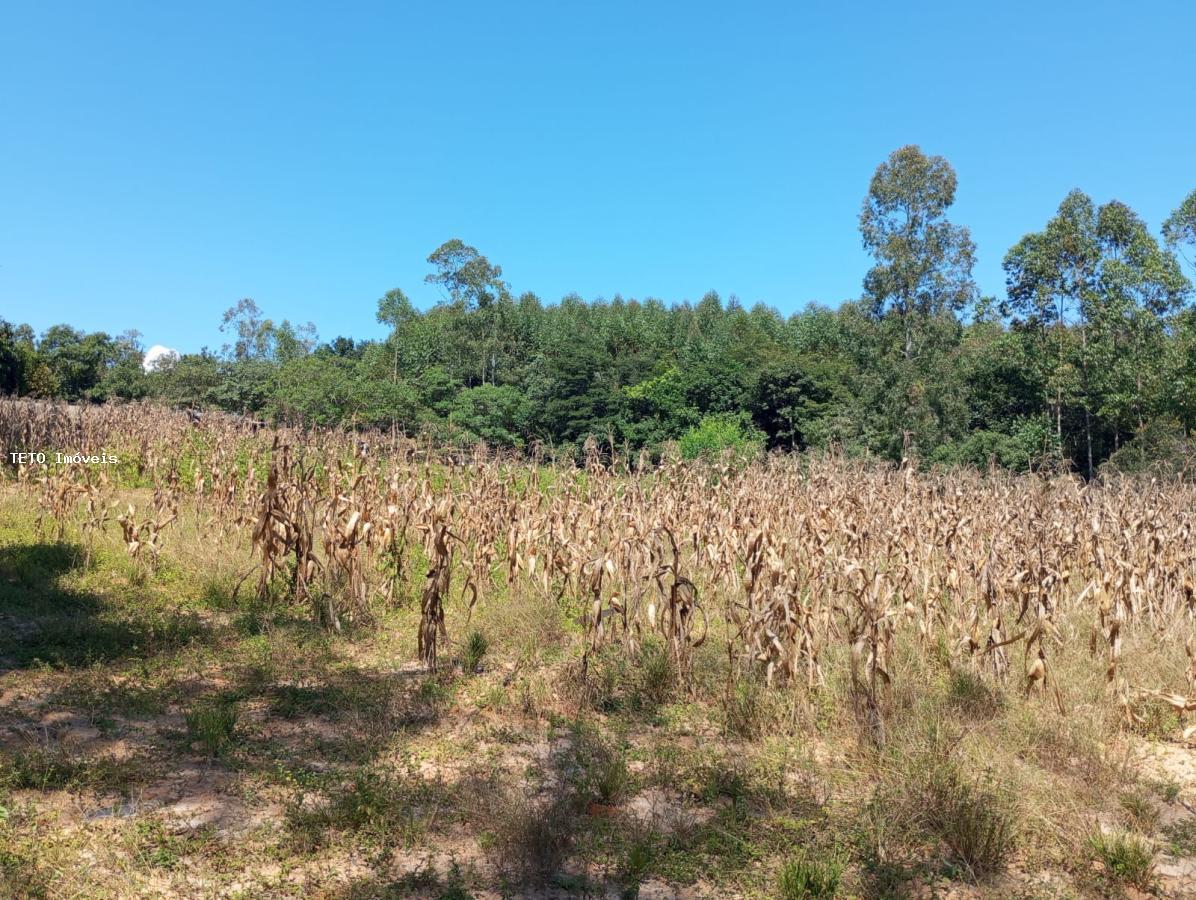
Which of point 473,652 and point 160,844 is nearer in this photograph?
point 160,844

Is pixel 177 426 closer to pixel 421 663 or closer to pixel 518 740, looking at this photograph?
pixel 421 663

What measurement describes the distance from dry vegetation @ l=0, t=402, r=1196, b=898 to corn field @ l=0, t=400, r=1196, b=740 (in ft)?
0.17

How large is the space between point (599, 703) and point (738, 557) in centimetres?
299

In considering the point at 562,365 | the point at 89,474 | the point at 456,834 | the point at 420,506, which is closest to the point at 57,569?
the point at 89,474

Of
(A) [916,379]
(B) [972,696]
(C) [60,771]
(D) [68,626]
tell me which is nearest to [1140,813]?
(B) [972,696]

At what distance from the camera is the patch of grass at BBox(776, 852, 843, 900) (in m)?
3.01

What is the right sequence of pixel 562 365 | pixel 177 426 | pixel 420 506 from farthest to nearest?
pixel 562 365
pixel 177 426
pixel 420 506

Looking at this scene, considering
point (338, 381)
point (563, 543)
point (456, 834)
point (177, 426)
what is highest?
point (338, 381)

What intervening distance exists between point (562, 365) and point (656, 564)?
21.8 m

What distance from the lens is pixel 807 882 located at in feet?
9.95

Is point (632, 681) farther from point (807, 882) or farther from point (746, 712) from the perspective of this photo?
point (807, 882)

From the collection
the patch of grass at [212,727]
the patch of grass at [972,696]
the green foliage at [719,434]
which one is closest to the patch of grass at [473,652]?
the patch of grass at [212,727]

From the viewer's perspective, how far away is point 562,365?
89.4ft

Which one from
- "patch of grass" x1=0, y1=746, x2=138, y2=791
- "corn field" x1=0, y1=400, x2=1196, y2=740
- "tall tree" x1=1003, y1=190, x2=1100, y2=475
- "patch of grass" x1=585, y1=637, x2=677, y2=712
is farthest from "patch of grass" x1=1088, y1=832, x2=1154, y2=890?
"tall tree" x1=1003, y1=190, x2=1100, y2=475
